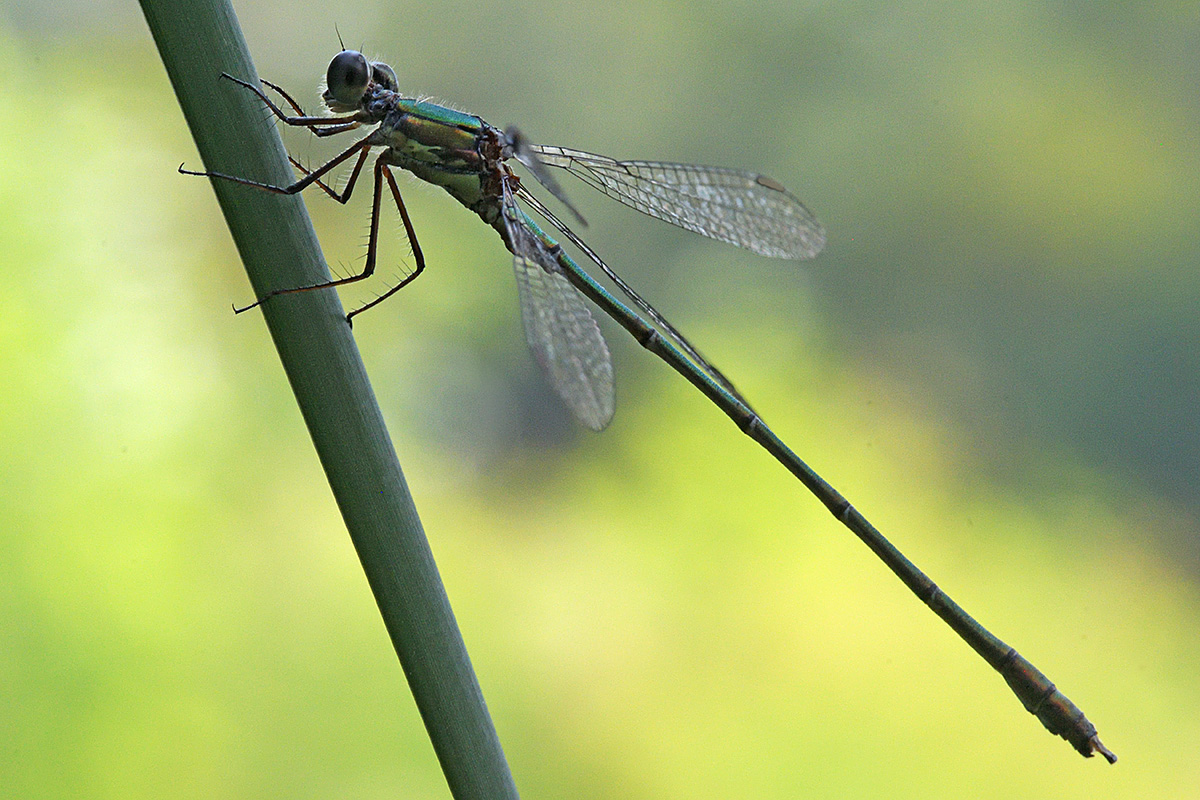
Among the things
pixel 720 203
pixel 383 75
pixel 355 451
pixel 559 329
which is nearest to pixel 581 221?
pixel 559 329

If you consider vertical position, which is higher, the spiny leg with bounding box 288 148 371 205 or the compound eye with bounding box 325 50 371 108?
the compound eye with bounding box 325 50 371 108

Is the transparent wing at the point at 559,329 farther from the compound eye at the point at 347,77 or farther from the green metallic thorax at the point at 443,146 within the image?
the compound eye at the point at 347,77

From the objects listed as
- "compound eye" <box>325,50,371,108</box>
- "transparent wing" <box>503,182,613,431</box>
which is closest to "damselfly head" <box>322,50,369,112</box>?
"compound eye" <box>325,50,371,108</box>

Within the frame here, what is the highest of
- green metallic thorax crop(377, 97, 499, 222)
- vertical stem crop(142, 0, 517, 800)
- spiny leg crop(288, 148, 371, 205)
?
green metallic thorax crop(377, 97, 499, 222)

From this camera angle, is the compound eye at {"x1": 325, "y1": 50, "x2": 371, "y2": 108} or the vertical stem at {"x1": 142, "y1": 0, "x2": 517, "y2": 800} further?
the compound eye at {"x1": 325, "y1": 50, "x2": 371, "y2": 108}

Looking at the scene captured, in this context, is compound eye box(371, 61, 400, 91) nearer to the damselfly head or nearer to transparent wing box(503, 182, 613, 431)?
the damselfly head

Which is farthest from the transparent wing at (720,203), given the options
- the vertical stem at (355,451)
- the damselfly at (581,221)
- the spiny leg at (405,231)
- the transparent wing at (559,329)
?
the vertical stem at (355,451)

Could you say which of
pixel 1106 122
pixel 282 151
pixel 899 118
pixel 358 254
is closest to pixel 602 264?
pixel 358 254

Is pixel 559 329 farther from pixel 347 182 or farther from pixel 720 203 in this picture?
pixel 720 203
